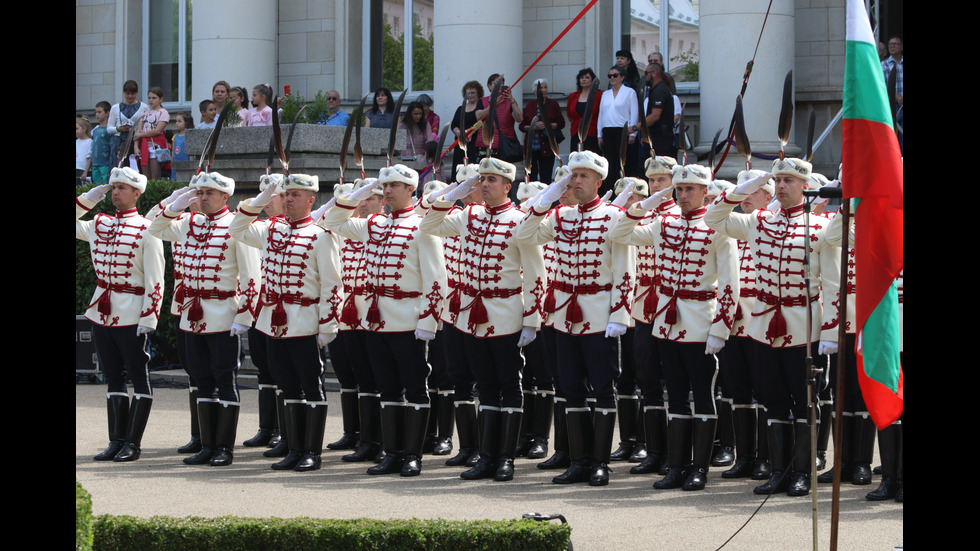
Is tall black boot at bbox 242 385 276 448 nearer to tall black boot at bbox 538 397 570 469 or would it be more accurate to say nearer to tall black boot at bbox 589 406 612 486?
tall black boot at bbox 538 397 570 469

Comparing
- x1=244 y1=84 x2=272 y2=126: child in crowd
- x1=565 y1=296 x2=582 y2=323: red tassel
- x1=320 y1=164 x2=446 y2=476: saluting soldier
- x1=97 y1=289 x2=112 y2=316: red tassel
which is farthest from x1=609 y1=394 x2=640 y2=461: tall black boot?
x1=244 y1=84 x2=272 y2=126: child in crowd

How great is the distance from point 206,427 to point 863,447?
15.5ft

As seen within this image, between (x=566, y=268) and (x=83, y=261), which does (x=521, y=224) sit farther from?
(x=83, y=261)

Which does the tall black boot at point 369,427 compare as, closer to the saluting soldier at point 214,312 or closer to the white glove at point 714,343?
the saluting soldier at point 214,312

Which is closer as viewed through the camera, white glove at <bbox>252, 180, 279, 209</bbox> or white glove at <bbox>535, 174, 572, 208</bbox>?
white glove at <bbox>535, 174, 572, 208</bbox>

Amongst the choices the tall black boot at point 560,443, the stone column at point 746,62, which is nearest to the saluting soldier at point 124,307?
the tall black boot at point 560,443

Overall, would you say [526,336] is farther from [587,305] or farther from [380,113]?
[380,113]

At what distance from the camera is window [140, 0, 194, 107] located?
23.0m

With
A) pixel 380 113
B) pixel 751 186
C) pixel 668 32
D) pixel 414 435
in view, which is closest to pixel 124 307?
pixel 414 435

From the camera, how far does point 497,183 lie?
9.76 metres

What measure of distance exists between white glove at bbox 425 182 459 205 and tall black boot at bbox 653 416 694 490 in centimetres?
223
